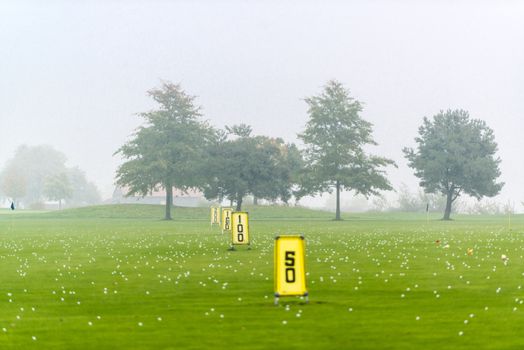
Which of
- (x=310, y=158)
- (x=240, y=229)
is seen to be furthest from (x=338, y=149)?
(x=240, y=229)

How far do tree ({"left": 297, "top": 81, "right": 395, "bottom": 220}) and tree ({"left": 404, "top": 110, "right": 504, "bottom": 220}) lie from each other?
18.2ft

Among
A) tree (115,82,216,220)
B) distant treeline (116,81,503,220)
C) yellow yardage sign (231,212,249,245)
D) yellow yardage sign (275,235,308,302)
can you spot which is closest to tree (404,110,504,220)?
distant treeline (116,81,503,220)

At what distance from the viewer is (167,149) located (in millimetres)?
112500

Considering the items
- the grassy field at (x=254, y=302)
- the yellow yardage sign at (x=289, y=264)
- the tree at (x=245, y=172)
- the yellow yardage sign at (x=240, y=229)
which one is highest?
the tree at (x=245, y=172)

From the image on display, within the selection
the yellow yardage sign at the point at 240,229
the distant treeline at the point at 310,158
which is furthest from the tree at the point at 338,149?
the yellow yardage sign at the point at 240,229

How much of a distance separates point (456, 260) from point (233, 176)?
84571 millimetres

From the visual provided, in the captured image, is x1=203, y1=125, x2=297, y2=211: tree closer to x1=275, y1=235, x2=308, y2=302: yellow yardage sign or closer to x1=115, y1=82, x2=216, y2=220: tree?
x1=115, y1=82, x2=216, y2=220: tree

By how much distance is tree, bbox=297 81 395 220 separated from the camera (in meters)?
107

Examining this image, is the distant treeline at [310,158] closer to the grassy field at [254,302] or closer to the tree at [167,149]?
the tree at [167,149]

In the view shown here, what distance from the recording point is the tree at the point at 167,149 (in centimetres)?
11188

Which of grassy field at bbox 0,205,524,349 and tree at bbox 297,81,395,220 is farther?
tree at bbox 297,81,395,220

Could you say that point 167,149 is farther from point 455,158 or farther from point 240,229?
point 240,229

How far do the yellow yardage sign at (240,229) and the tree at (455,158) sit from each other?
7534 centimetres

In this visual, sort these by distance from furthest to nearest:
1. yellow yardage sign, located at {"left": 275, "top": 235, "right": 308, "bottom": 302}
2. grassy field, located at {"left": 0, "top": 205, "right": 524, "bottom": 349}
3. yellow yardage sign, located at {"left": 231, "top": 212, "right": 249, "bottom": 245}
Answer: yellow yardage sign, located at {"left": 231, "top": 212, "right": 249, "bottom": 245}
yellow yardage sign, located at {"left": 275, "top": 235, "right": 308, "bottom": 302}
grassy field, located at {"left": 0, "top": 205, "right": 524, "bottom": 349}
